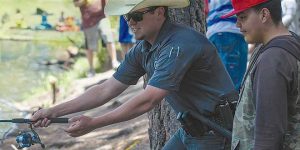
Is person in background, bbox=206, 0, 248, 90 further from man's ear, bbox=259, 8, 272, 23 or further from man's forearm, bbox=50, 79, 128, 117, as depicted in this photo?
man's ear, bbox=259, 8, 272, 23

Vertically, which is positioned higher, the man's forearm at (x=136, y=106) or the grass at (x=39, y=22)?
the man's forearm at (x=136, y=106)

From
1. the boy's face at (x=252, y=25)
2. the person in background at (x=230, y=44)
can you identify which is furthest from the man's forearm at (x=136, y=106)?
the person in background at (x=230, y=44)

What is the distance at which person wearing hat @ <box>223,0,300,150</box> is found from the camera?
9.61ft

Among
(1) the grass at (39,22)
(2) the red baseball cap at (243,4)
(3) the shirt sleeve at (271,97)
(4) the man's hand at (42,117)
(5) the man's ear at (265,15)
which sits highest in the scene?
(2) the red baseball cap at (243,4)

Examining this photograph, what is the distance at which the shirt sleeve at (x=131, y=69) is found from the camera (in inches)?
165

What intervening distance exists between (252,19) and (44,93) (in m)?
9.50

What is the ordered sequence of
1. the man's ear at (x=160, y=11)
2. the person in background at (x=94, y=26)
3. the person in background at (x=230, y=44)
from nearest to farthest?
1. the man's ear at (x=160, y=11)
2. the person in background at (x=230, y=44)
3. the person in background at (x=94, y=26)

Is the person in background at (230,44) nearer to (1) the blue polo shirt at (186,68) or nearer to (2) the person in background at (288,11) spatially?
(2) the person in background at (288,11)

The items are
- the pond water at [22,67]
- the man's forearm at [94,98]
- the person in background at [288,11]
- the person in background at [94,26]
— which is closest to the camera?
the man's forearm at [94,98]

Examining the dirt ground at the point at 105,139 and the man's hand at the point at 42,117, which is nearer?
the man's hand at the point at 42,117

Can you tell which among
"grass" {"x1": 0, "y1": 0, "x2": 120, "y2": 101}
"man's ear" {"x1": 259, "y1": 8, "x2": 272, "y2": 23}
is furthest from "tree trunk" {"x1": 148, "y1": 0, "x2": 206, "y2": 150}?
"grass" {"x1": 0, "y1": 0, "x2": 120, "y2": 101}

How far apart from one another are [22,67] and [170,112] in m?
11.1

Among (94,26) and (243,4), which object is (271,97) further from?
(94,26)

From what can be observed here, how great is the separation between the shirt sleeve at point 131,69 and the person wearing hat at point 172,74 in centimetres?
7
